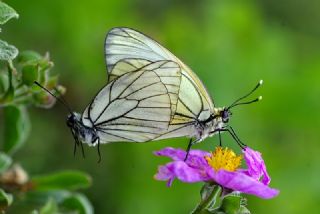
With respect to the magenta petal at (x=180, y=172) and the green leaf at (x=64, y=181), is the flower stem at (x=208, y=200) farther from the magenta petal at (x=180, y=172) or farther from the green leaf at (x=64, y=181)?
the green leaf at (x=64, y=181)

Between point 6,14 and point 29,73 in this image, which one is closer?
point 6,14

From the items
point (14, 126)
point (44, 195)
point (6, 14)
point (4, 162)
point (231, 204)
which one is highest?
point (6, 14)

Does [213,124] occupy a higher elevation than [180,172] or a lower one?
higher

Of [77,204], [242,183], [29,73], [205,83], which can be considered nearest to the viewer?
[242,183]

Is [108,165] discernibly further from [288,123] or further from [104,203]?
[288,123]

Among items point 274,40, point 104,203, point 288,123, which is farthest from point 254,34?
point 104,203

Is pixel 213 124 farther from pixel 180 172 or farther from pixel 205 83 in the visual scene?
pixel 205 83

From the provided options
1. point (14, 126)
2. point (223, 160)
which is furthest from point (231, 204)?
point (14, 126)

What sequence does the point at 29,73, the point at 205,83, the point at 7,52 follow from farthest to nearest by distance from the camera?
the point at 205,83 → the point at 29,73 → the point at 7,52
